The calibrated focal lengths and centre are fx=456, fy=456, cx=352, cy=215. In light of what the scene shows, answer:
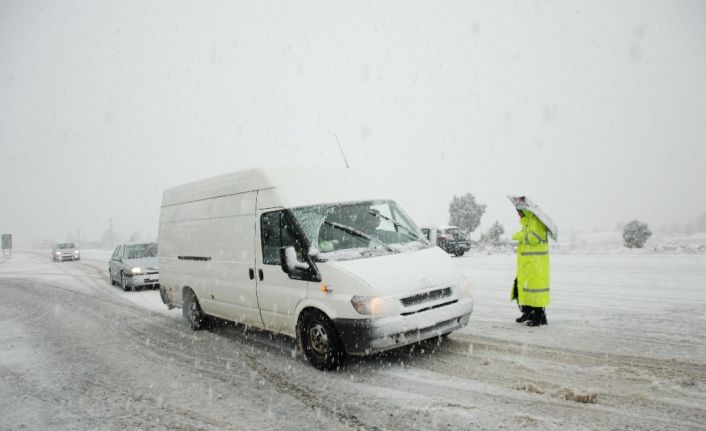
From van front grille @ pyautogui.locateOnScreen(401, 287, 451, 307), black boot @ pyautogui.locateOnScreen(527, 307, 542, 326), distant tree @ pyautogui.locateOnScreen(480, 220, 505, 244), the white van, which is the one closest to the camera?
the white van

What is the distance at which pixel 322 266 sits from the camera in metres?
5.06

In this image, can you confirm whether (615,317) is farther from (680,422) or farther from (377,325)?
(377,325)

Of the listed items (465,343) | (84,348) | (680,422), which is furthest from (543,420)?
(84,348)

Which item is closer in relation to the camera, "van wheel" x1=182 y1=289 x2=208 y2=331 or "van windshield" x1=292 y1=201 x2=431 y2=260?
"van windshield" x1=292 y1=201 x2=431 y2=260

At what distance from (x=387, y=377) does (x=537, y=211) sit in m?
3.35

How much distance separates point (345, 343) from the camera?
15.8ft

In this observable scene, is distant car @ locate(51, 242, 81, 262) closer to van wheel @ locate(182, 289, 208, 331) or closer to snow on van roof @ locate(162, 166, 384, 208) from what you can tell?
van wheel @ locate(182, 289, 208, 331)

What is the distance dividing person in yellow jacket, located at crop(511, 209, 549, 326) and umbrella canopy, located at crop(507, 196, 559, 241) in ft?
0.34

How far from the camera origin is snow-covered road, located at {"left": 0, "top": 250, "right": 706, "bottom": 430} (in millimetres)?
3736

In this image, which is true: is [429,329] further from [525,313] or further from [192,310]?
[192,310]

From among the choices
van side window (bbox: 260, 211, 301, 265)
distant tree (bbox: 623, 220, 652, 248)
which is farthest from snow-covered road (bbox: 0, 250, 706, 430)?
distant tree (bbox: 623, 220, 652, 248)

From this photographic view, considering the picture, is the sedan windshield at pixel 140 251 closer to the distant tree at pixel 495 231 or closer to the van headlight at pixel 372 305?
the van headlight at pixel 372 305

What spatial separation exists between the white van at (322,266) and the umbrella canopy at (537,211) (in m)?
1.64

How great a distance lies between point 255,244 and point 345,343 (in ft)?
6.68
